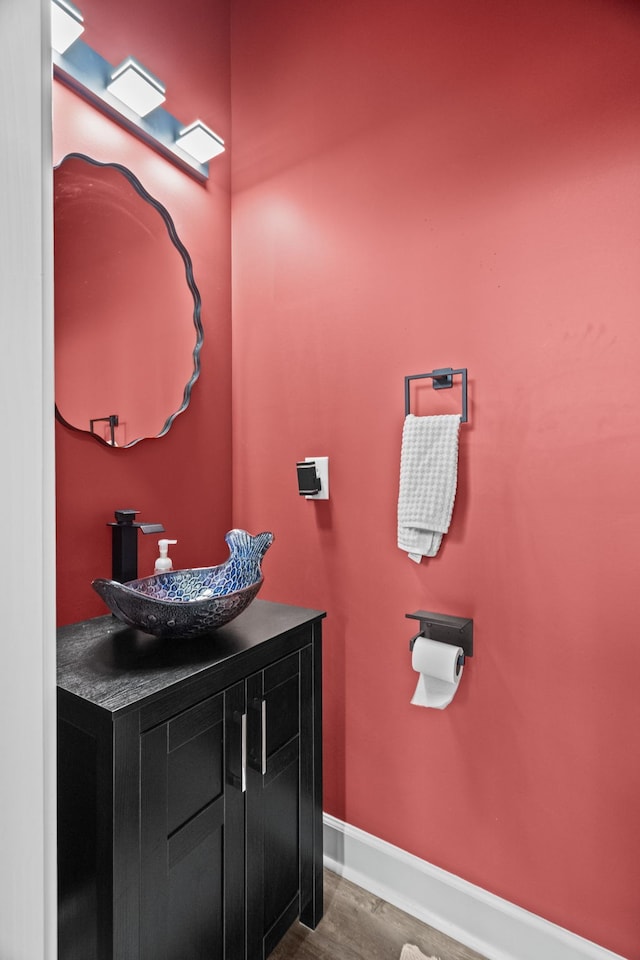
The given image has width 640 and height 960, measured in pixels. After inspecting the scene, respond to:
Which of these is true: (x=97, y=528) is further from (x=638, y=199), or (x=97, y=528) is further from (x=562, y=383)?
(x=638, y=199)

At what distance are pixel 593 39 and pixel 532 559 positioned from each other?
127 cm

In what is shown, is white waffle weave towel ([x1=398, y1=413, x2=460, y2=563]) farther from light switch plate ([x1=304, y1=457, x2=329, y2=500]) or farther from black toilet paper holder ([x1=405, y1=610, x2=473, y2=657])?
light switch plate ([x1=304, y1=457, x2=329, y2=500])

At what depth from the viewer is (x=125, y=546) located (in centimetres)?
135

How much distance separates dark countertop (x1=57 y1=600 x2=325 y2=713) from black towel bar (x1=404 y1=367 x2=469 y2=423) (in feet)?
2.21

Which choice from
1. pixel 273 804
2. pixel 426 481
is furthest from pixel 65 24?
pixel 273 804

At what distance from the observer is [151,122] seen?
1532 mm

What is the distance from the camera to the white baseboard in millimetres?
1227

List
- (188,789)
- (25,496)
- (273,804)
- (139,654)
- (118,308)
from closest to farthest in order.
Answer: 1. (25,496)
2. (188,789)
3. (139,654)
4. (273,804)
5. (118,308)

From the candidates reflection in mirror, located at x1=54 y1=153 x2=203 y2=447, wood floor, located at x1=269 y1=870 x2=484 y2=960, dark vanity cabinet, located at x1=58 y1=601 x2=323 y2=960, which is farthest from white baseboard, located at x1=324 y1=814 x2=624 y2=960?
reflection in mirror, located at x1=54 y1=153 x2=203 y2=447

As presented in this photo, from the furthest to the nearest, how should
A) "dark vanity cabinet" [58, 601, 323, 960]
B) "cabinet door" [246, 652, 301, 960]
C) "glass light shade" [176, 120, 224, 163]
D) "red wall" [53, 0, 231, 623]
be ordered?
1. "glass light shade" [176, 120, 224, 163]
2. "red wall" [53, 0, 231, 623]
3. "cabinet door" [246, 652, 301, 960]
4. "dark vanity cabinet" [58, 601, 323, 960]

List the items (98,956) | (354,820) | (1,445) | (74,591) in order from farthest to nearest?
1. (354,820)
2. (74,591)
3. (98,956)
4. (1,445)

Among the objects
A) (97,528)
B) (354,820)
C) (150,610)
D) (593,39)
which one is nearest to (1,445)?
(150,610)

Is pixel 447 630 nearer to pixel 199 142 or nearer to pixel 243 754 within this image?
pixel 243 754

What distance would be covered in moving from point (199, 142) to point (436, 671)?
180 centimetres
